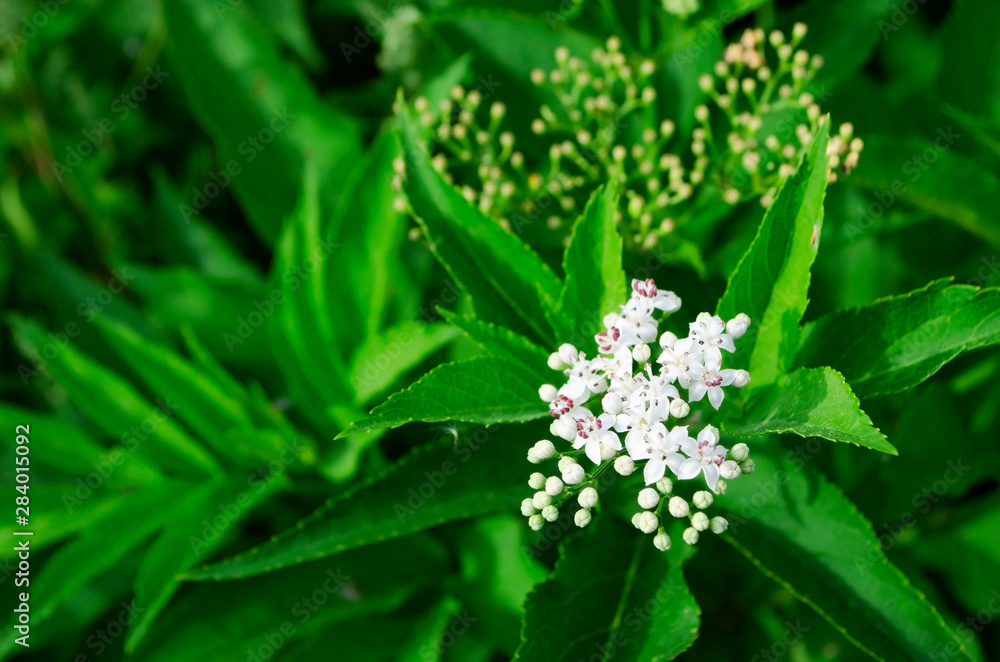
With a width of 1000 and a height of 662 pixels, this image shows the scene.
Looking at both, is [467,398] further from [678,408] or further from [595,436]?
[678,408]

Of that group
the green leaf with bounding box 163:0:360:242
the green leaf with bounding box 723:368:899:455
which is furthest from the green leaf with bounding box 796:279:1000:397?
the green leaf with bounding box 163:0:360:242

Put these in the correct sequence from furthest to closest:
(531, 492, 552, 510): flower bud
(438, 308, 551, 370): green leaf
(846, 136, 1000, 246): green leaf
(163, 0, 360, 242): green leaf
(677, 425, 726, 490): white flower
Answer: (163, 0, 360, 242): green leaf < (846, 136, 1000, 246): green leaf < (438, 308, 551, 370): green leaf < (531, 492, 552, 510): flower bud < (677, 425, 726, 490): white flower

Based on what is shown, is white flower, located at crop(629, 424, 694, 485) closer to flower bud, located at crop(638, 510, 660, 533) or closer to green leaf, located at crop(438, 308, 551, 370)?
flower bud, located at crop(638, 510, 660, 533)

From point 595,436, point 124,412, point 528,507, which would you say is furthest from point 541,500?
point 124,412

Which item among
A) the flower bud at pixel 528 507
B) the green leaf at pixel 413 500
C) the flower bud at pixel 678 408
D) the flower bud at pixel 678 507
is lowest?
the green leaf at pixel 413 500

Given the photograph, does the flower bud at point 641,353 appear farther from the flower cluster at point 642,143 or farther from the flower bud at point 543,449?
the flower cluster at point 642,143

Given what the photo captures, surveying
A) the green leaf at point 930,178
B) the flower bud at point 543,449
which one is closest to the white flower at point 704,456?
Answer: the flower bud at point 543,449
